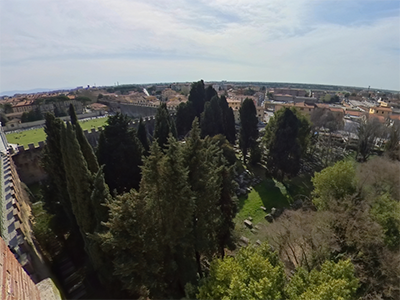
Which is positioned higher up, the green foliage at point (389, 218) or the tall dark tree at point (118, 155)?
the tall dark tree at point (118, 155)

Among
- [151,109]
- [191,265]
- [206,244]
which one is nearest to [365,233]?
[206,244]

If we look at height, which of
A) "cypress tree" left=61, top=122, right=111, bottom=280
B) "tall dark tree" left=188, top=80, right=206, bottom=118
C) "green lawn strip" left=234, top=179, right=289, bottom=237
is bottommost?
"green lawn strip" left=234, top=179, right=289, bottom=237

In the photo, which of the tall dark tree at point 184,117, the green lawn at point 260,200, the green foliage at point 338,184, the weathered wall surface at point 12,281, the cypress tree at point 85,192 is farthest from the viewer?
the tall dark tree at point 184,117

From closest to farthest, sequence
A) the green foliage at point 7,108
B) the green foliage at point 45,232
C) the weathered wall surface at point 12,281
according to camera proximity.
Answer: the weathered wall surface at point 12,281 < the green foliage at point 45,232 < the green foliage at point 7,108

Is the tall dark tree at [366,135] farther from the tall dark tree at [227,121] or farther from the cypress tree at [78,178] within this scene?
the cypress tree at [78,178]

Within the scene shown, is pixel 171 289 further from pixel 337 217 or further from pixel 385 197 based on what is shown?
pixel 385 197

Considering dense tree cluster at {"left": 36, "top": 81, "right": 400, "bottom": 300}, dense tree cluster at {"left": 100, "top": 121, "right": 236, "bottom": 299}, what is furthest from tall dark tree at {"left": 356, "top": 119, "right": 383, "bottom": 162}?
dense tree cluster at {"left": 100, "top": 121, "right": 236, "bottom": 299}

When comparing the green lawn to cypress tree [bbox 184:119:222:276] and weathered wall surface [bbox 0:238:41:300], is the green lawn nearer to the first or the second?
cypress tree [bbox 184:119:222:276]

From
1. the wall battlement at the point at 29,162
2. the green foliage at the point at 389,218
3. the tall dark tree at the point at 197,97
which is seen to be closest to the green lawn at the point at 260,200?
the green foliage at the point at 389,218
